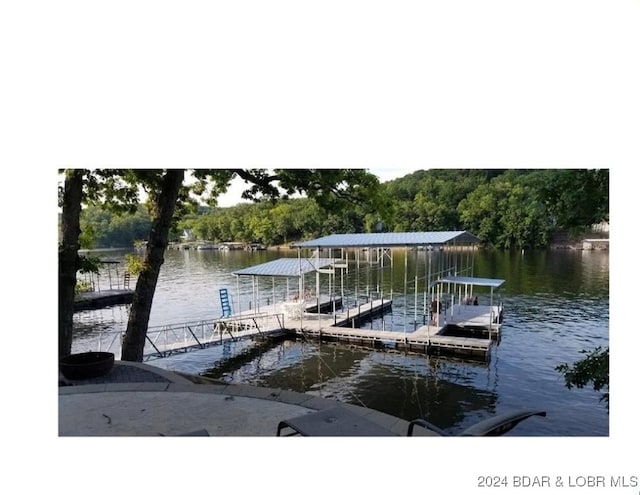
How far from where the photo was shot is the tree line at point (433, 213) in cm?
395

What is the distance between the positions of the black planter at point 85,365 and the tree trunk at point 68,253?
351 mm

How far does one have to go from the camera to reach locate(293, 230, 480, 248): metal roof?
7.81 meters

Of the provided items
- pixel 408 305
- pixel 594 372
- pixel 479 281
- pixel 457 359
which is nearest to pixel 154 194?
pixel 594 372

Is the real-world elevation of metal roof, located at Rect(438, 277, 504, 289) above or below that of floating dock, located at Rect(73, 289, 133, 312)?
above

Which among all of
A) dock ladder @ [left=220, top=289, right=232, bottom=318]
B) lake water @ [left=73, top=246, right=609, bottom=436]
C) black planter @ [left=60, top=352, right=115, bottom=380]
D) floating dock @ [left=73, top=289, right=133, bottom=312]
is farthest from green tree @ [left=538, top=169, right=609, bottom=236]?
floating dock @ [left=73, top=289, right=133, bottom=312]

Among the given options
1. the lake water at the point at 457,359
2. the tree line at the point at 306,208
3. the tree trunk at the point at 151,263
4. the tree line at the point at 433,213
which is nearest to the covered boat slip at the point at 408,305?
the lake water at the point at 457,359

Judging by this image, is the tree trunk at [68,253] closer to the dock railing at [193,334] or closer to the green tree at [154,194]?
the green tree at [154,194]

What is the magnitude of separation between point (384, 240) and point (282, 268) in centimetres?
368

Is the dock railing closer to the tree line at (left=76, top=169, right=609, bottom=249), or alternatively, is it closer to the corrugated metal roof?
the corrugated metal roof

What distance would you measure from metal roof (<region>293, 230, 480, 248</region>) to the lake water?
0.73 m
